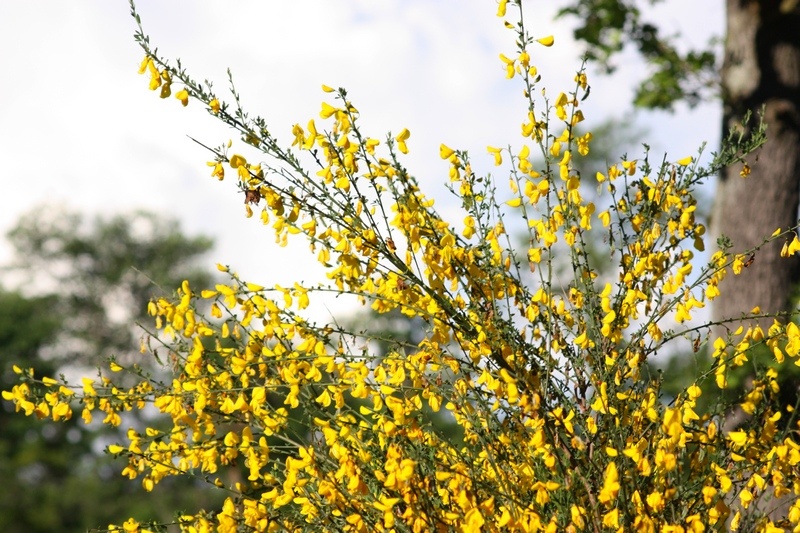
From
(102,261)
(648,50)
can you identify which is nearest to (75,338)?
(102,261)

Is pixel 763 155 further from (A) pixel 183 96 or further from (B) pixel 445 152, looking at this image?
(A) pixel 183 96

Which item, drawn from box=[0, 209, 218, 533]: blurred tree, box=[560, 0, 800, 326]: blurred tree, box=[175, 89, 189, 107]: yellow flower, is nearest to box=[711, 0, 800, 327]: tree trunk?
box=[560, 0, 800, 326]: blurred tree

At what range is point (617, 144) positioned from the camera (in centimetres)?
1897

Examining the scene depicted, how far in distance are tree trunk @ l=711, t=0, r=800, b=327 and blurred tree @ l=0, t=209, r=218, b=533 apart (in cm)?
1400

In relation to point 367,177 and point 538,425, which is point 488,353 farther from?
Answer: point 367,177

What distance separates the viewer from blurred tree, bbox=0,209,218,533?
18.6 m

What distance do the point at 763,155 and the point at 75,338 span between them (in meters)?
20.3

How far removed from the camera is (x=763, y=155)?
615 centimetres

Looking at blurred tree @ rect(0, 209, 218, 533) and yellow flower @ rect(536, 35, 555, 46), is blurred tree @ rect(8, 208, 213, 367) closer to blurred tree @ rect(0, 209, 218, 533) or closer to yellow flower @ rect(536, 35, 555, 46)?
blurred tree @ rect(0, 209, 218, 533)

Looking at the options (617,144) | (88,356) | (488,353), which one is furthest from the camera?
(88,356)

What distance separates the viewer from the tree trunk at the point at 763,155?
19.2 ft

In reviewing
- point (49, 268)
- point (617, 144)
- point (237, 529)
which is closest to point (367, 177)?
point (237, 529)

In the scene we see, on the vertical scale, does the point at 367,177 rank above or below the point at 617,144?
below

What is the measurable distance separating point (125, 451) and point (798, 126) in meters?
4.93
